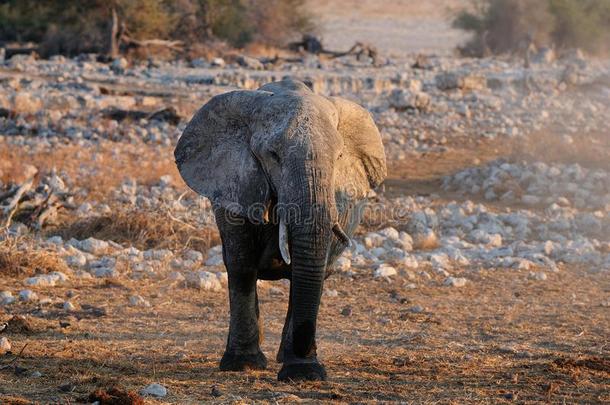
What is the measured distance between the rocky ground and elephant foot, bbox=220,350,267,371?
113 millimetres

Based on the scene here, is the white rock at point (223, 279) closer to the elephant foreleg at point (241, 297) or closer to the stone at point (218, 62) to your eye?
the elephant foreleg at point (241, 297)

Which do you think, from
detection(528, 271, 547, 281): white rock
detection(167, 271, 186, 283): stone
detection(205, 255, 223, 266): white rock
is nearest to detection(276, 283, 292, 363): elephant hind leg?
detection(167, 271, 186, 283): stone

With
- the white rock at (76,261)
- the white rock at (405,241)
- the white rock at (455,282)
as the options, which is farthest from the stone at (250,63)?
the white rock at (455,282)

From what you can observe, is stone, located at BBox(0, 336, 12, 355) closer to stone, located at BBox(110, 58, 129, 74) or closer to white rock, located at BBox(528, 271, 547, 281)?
white rock, located at BBox(528, 271, 547, 281)

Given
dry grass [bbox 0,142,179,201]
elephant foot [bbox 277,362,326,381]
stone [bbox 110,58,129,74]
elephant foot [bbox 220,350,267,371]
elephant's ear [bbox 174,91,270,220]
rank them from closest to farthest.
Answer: elephant foot [bbox 277,362,326,381]
elephant's ear [bbox 174,91,270,220]
elephant foot [bbox 220,350,267,371]
dry grass [bbox 0,142,179,201]
stone [bbox 110,58,129,74]

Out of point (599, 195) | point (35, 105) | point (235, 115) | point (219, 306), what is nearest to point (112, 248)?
point (219, 306)

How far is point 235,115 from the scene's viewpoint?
656 centimetres

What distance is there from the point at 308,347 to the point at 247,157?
43.3 inches

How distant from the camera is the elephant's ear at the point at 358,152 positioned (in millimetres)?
6633

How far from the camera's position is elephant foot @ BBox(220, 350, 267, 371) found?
6.60 m

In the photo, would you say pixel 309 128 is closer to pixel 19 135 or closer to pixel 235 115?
pixel 235 115

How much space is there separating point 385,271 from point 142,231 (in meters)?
2.37

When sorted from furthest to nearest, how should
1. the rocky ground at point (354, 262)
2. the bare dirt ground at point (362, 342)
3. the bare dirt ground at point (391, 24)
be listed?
1. the bare dirt ground at point (391, 24)
2. the rocky ground at point (354, 262)
3. the bare dirt ground at point (362, 342)

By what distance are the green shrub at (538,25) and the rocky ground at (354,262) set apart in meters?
14.4
